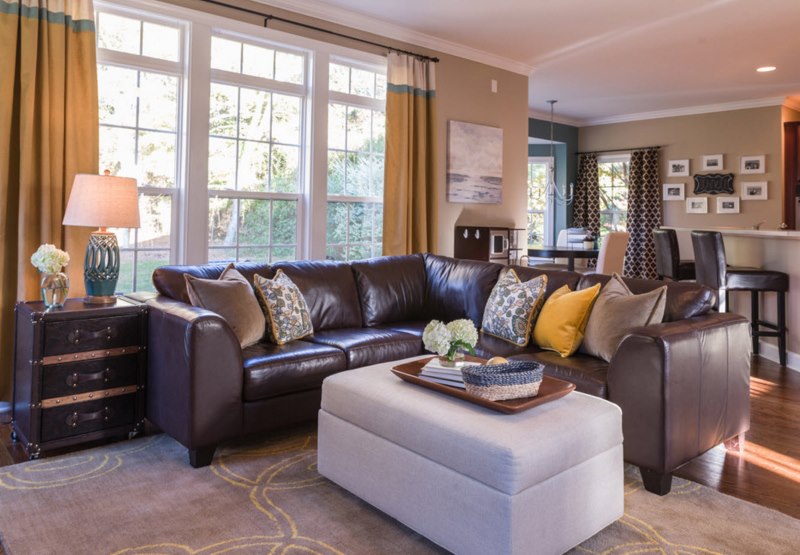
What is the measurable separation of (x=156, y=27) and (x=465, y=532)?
11.8ft

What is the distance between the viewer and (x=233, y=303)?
9.80 ft

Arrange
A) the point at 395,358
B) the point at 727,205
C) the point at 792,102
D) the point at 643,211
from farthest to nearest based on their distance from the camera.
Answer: the point at 643,211
the point at 727,205
the point at 792,102
the point at 395,358

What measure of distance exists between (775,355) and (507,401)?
3.97 metres

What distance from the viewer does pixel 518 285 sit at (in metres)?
3.38

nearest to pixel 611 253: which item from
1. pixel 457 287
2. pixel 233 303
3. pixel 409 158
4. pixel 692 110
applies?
pixel 409 158

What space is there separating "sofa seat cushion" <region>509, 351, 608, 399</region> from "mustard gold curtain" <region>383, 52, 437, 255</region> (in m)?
2.19

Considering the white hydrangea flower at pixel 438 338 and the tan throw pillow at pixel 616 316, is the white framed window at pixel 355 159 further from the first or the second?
the white hydrangea flower at pixel 438 338

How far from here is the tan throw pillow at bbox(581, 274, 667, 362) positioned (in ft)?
8.92

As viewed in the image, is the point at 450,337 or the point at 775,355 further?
the point at 775,355

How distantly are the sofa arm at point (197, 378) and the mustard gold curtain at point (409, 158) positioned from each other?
2.40 m

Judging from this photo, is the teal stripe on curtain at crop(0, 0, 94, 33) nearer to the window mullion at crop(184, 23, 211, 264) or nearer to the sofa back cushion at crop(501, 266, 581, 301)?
the window mullion at crop(184, 23, 211, 264)

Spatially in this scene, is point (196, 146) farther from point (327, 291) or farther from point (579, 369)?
point (579, 369)

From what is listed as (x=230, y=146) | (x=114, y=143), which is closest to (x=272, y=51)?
(x=230, y=146)

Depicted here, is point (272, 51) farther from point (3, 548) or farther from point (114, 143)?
point (3, 548)
